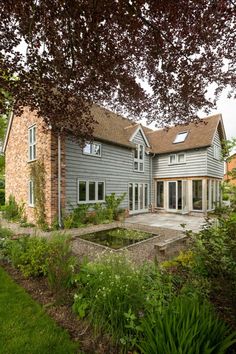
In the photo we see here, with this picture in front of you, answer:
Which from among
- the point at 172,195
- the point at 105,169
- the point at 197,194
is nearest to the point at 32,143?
the point at 105,169

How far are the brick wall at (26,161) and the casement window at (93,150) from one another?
194 cm

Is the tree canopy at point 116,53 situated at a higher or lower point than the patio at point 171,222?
higher

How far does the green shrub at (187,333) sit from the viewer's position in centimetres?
184

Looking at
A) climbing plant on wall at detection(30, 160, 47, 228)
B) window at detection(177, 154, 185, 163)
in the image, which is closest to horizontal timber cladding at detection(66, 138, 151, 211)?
climbing plant on wall at detection(30, 160, 47, 228)

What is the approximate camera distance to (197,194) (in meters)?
15.5

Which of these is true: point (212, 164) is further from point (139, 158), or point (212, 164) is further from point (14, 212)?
point (14, 212)

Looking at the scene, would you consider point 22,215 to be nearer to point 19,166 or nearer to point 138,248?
point 19,166

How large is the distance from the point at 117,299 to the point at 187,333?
1.15m

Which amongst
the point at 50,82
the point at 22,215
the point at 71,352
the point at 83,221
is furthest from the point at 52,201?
the point at 71,352

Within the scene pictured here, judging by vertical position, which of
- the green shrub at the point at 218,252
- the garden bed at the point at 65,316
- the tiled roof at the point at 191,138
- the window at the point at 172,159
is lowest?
the garden bed at the point at 65,316

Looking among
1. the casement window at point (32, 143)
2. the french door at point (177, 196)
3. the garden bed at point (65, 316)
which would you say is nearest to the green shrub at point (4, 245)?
the garden bed at point (65, 316)

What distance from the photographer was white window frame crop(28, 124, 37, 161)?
11695mm

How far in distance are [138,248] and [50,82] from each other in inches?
212

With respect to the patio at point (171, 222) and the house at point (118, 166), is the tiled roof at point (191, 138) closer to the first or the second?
the house at point (118, 166)
